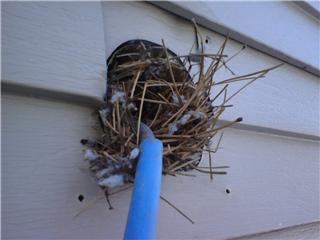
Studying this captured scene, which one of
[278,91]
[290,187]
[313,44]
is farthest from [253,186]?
[313,44]

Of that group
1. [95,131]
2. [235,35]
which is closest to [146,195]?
[95,131]

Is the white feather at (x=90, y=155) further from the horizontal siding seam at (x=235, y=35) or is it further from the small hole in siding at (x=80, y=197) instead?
the horizontal siding seam at (x=235, y=35)

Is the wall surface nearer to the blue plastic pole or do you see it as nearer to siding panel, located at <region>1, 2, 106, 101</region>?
siding panel, located at <region>1, 2, 106, 101</region>

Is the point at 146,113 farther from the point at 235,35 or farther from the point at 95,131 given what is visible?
the point at 235,35

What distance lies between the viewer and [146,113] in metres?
0.66

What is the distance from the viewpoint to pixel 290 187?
1149 mm

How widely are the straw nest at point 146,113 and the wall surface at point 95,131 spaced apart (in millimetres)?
36

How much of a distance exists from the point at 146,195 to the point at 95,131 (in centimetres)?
18

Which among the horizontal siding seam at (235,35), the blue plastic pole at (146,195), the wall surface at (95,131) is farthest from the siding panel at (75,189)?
the horizontal siding seam at (235,35)

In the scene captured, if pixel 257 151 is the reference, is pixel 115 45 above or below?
above

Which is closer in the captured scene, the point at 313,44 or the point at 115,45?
the point at 115,45

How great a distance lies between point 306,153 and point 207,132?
785mm

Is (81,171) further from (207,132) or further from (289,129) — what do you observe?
(289,129)

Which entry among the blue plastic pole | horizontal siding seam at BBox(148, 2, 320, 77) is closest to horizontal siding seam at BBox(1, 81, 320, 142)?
the blue plastic pole
